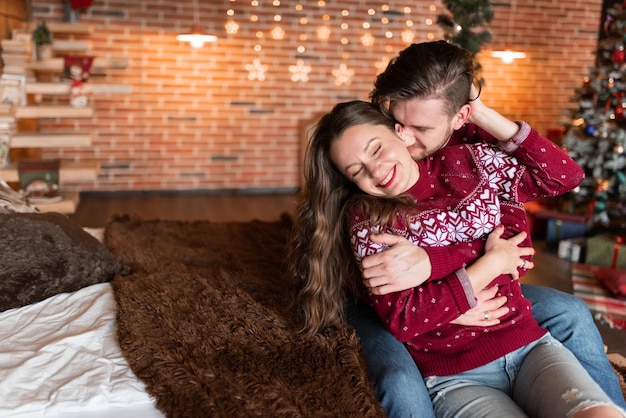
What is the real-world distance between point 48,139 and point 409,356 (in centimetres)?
283

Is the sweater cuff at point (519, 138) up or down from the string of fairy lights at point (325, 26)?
down

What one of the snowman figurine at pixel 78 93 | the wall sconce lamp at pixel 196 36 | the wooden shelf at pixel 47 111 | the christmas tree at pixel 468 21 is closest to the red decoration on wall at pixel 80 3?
the wall sconce lamp at pixel 196 36

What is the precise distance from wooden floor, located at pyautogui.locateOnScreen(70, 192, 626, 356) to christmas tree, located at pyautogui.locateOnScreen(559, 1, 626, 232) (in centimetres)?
47

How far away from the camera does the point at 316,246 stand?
1.59 meters

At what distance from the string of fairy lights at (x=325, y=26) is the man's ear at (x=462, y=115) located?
161 inches

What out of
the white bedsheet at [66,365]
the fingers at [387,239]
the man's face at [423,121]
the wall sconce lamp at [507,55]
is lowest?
the white bedsheet at [66,365]

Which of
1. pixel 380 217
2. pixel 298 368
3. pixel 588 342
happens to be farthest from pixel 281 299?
pixel 588 342

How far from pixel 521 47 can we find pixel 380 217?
5.33 meters

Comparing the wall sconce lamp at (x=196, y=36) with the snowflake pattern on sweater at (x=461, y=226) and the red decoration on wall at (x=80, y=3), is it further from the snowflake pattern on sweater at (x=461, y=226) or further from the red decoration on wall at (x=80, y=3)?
the snowflake pattern on sweater at (x=461, y=226)

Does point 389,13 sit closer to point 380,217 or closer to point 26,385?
point 380,217

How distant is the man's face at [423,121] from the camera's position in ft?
5.05

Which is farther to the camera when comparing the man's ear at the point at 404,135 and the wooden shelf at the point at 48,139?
the wooden shelf at the point at 48,139

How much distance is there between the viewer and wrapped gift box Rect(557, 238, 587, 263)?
3.78 meters

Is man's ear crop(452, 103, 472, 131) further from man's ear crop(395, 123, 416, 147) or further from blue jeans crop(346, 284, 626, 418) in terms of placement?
blue jeans crop(346, 284, 626, 418)
